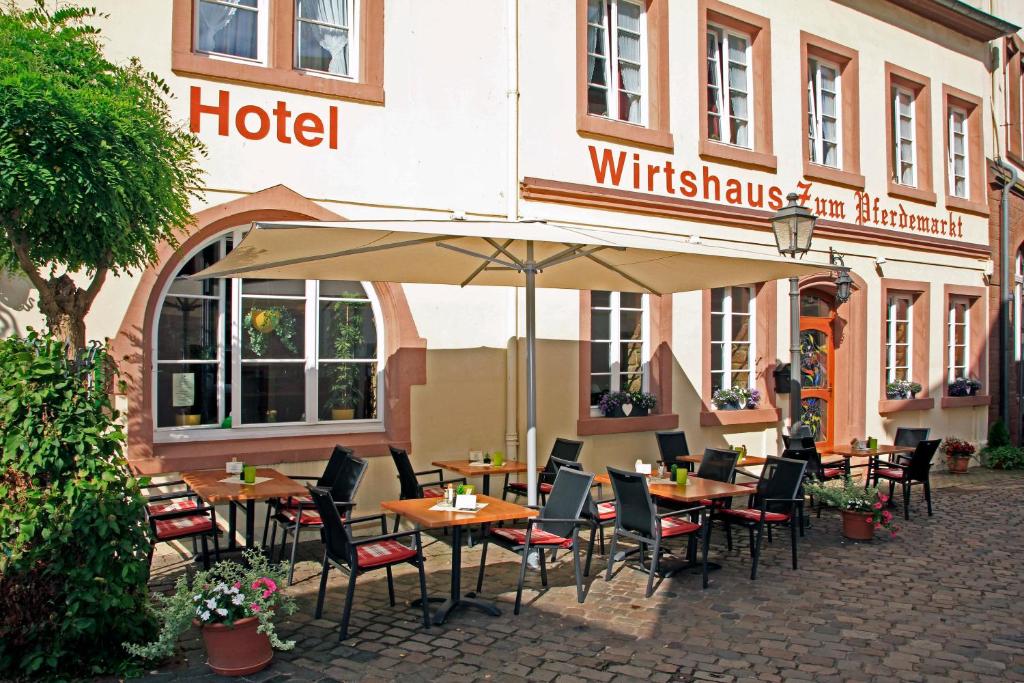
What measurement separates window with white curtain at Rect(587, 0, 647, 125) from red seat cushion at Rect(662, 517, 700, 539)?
16.3ft

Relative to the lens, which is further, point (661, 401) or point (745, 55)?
point (745, 55)

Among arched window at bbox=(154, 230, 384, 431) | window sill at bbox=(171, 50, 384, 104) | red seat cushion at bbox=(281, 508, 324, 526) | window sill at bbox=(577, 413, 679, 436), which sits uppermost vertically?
window sill at bbox=(171, 50, 384, 104)

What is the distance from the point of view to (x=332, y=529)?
540 cm

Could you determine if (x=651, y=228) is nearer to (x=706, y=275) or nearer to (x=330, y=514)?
(x=706, y=275)

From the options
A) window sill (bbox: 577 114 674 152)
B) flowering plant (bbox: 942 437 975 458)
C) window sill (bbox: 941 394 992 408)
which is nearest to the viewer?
window sill (bbox: 577 114 674 152)

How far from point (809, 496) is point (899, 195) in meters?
5.58

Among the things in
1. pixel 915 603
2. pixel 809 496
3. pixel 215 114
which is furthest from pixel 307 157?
pixel 809 496

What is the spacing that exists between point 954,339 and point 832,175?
454 centimetres

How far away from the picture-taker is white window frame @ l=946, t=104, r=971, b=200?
14555mm

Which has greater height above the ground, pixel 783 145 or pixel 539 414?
pixel 783 145

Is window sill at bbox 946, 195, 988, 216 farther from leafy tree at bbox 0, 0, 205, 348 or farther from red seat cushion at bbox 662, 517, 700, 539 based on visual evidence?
leafy tree at bbox 0, 0, 205, 348

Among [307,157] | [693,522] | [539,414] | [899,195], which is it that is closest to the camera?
[693,522]

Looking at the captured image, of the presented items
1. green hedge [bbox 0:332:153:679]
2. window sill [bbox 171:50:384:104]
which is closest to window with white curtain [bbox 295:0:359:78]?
window sill [bbox 171:50:384:104]

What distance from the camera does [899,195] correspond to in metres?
13.2
